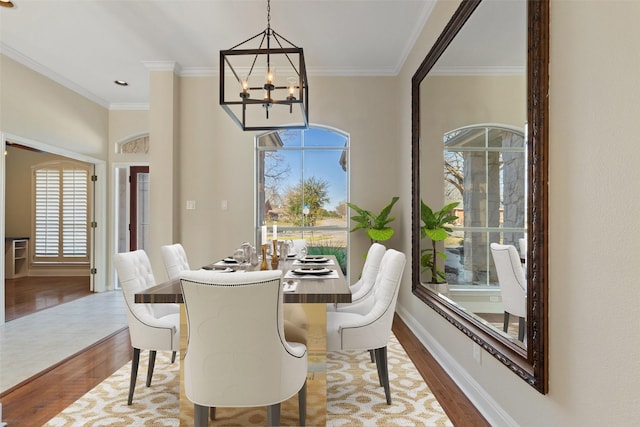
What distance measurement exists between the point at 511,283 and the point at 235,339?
135 centimetres

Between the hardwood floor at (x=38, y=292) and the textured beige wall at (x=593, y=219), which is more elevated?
the textured beige wall at (x=593, y=219)

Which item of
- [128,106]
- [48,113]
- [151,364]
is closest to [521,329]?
[151,364]

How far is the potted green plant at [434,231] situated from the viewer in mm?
3064

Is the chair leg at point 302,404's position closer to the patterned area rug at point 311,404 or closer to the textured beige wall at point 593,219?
the patterned area rug at point 311,404

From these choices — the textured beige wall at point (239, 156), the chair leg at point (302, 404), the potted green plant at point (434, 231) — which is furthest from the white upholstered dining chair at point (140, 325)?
the textured beige wall at point (239, 156)

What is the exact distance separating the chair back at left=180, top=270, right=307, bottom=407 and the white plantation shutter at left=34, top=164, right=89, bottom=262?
288 inches

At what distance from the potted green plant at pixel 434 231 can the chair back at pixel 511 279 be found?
31.9 inches

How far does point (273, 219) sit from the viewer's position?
5219 millimetres

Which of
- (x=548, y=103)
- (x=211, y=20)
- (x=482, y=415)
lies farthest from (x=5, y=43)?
(x=482, y=415)

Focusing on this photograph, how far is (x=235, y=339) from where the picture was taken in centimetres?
161

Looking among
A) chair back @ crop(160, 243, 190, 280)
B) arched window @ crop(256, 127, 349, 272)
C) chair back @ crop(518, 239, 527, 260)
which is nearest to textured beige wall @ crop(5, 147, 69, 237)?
arched window @ crop(256, 127, 349, 272)

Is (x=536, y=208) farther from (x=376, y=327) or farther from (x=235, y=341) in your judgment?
(x=235, y=341)

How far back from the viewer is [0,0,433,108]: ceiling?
356cm

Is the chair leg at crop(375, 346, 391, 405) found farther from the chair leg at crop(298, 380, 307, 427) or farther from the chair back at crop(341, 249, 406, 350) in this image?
the chair leg at crop(298, 380, 307, 427)
